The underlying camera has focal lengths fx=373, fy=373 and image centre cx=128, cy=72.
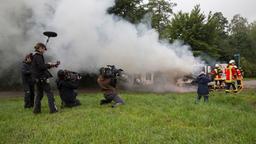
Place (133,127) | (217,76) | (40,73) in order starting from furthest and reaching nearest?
(217,76)
(40,73)
(133,127)

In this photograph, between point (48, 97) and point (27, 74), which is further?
point (27, 74)

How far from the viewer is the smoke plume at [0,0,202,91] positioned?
15391mm

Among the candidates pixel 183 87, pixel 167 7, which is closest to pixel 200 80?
pixel 183 87

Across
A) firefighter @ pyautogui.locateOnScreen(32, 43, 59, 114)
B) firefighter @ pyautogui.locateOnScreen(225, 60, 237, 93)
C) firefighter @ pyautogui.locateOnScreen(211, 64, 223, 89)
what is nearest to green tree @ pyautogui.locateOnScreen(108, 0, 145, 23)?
firefighter @ pyautogui.locateOnScreen(211, 64, 223, 89)

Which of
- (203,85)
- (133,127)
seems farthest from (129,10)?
Result: (133,127)

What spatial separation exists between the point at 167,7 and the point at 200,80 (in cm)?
3903

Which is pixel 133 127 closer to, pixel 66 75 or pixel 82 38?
pixel 66 75

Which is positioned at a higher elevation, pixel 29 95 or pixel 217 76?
pixel 217 76

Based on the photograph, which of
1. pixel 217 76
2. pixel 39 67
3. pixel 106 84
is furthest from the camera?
pixel 217 76

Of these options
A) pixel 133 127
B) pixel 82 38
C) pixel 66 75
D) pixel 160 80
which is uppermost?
pixel 82 38

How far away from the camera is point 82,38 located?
16.7 meters

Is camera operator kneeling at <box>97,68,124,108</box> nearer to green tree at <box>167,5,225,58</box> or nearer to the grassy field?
the grassy field

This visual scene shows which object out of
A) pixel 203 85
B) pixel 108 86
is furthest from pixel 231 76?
pixel 108 86

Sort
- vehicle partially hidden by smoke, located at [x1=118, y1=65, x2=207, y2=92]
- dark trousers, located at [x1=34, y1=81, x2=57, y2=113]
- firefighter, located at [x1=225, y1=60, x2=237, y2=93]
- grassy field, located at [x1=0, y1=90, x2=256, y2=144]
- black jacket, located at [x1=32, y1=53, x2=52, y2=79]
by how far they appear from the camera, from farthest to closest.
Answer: vehicle partially hidden by smoke, located at [x1=118, y1=65, x2=207, y2=92] < firefighter, located at [x1=225, y1=60, x2=237, y2=93] < dark trousers, located at [x1=34, y1=81, x2=57, y2=113] < black jacket, located at [x1=32, y1=53, x2=52, y2=79] < grassy field, located at [x1=0, y1=90, x2=256, y2=144]
